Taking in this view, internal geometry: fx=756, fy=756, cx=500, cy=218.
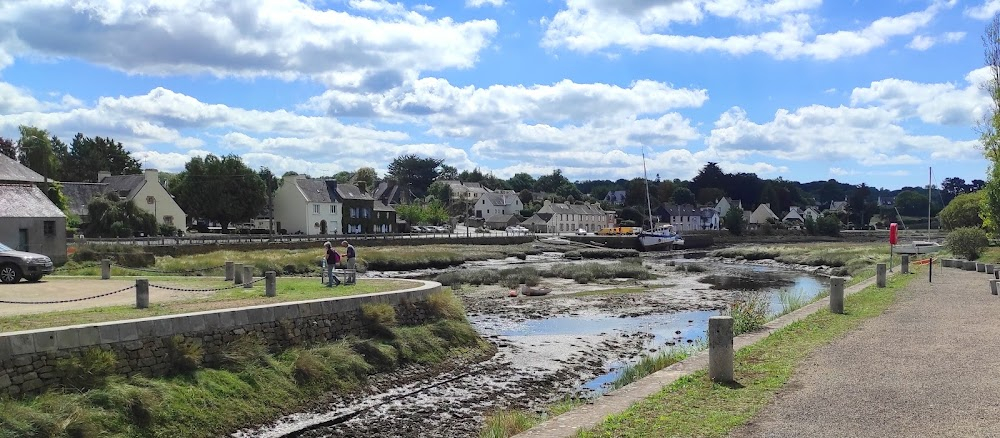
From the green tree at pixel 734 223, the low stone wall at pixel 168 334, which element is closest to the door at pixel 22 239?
the low stone wall at pixel 168 334

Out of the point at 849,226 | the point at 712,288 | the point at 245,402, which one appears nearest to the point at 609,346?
the point at 245,402

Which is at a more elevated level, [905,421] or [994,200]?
[994,200]

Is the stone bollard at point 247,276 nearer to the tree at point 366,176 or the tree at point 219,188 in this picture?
the tree at point 219,188

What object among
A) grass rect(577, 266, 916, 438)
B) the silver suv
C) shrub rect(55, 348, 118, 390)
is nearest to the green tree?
grass rect(577, 266, 916, 438)

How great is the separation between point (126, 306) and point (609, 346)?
40.2ft

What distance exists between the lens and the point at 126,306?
53.8ft

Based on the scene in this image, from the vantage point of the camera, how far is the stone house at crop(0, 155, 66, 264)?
3199 cm

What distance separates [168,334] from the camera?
1341 cm

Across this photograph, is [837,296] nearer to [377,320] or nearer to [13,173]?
[377,320]

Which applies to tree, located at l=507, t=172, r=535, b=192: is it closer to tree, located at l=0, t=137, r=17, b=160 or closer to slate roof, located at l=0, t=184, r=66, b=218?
tree, located at l=0, t=137, r=17, b=160

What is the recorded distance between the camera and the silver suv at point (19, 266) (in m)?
21.6

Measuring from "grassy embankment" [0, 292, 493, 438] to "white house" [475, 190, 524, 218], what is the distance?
12119 centimetres

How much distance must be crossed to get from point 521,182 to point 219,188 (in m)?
116

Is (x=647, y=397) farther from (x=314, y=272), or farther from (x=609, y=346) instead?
(x=314, y=272)
